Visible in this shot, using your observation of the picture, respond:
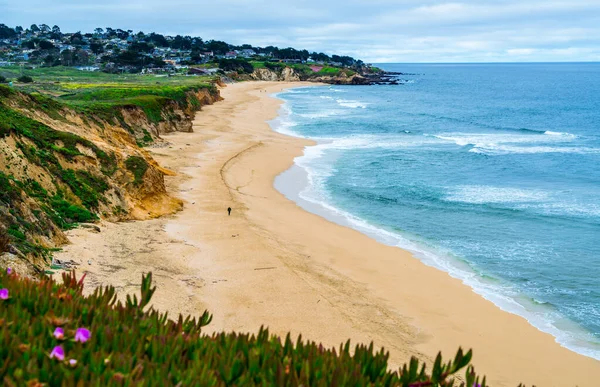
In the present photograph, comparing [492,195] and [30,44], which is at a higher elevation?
[30,44]

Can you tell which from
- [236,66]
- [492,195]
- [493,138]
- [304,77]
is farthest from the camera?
[304,77]

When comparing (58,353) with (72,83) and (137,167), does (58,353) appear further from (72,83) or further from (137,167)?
(72,83)

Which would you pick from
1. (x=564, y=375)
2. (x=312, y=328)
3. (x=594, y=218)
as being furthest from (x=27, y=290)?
(x=594, y=218)

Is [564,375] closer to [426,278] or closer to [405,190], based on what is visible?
[426,278]

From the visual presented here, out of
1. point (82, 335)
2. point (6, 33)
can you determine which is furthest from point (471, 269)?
point (6, 33)

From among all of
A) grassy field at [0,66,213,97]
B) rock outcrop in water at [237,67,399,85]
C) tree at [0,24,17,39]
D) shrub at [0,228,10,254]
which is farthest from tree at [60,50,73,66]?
shrub at [0,228,10,254]

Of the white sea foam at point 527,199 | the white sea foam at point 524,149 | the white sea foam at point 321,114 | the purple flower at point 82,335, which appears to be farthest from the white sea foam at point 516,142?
the purple flower at point 82,335

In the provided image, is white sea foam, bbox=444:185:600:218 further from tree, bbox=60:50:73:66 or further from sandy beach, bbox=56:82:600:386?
tree, bbox=60:50:73:66
